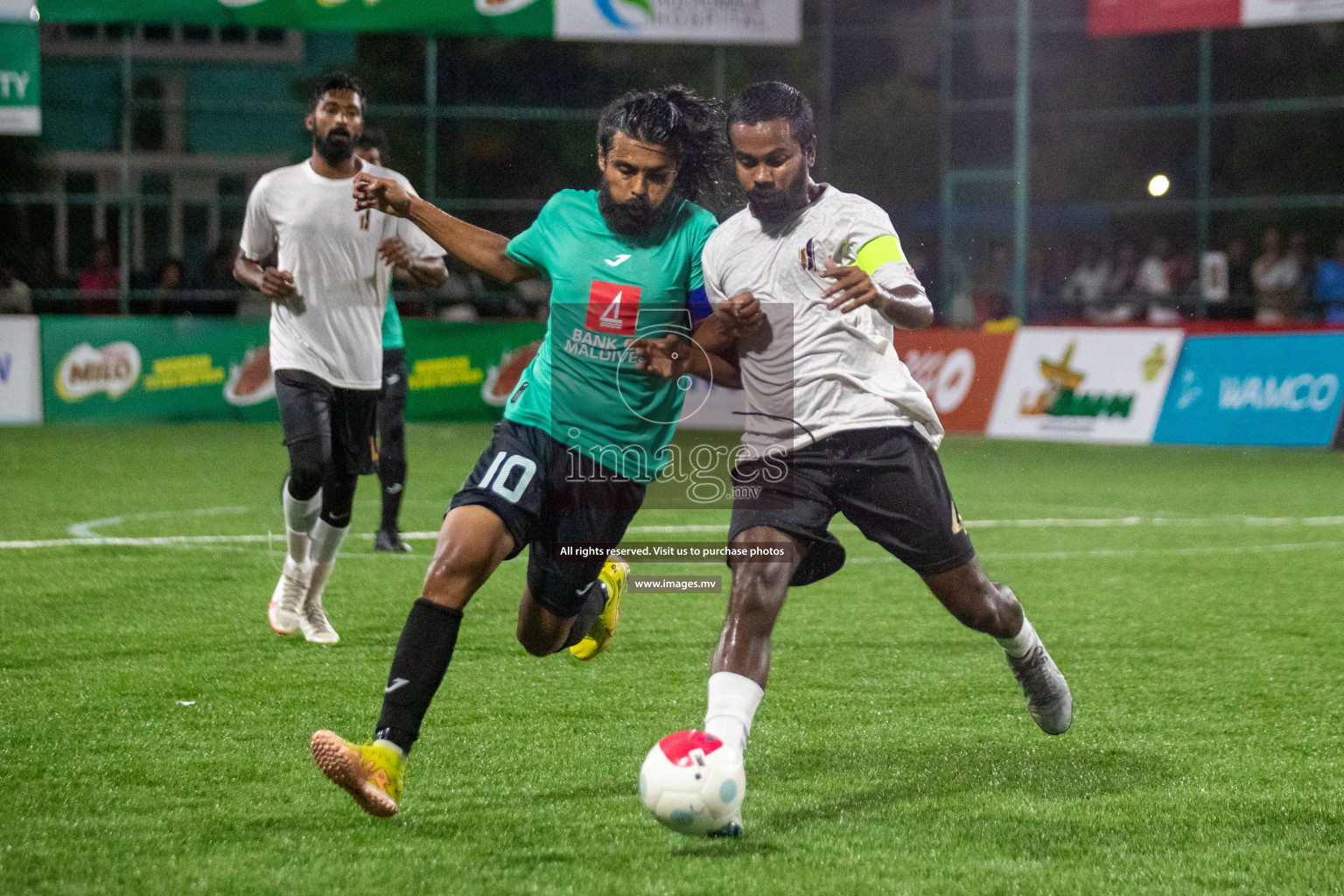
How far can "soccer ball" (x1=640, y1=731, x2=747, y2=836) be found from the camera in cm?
376

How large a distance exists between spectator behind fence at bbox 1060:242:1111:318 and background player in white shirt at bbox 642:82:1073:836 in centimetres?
1744

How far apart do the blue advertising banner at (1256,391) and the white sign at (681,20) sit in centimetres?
738

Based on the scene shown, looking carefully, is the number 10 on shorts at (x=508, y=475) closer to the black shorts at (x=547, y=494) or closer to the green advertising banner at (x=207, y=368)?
the black shorts at (x=547, y=494)

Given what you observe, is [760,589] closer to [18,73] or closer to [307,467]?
[307,467]

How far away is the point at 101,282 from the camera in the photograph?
20.9m

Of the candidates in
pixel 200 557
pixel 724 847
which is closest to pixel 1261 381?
pixel 200 557

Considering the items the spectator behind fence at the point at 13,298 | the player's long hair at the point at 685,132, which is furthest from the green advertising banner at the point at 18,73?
the player's long hair at the point at 685,132

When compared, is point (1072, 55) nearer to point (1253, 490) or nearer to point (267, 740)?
point (1253, 490)

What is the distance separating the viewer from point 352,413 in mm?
7023

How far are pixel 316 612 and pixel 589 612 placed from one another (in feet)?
5.82

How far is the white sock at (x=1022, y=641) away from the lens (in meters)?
4.73

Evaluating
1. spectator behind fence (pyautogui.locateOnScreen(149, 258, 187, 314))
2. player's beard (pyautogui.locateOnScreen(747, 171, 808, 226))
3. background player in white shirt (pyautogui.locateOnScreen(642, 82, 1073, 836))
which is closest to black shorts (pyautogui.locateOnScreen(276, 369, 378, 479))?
background player in white shirt (pyautogui.locateOnScreen(642, 82, 1073, 836))

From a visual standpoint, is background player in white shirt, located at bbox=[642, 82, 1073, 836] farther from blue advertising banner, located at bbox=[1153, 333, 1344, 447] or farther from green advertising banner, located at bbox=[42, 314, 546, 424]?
green advertising banner, located at bbox=[42, 314, 546, 424]

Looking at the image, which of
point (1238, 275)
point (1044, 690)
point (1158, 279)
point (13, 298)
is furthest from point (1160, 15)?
point (1044, 690)
